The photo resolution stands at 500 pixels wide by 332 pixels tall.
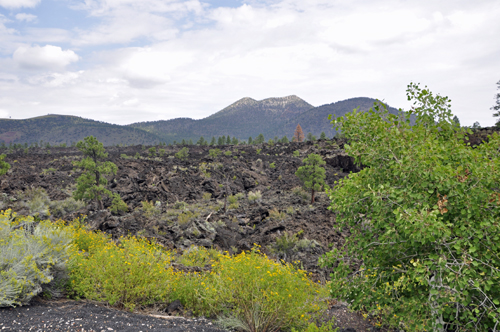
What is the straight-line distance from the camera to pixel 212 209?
20234mm

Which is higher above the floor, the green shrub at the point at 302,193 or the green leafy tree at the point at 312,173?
the green leafy tree at the point at 312,173

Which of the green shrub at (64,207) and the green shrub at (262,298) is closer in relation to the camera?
the green shrub at (262,298)

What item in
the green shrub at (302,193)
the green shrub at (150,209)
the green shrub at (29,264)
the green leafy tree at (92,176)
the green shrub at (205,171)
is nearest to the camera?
the green shrub at (29,264)

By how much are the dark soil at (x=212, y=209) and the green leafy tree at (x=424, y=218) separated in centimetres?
268

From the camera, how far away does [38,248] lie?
19.6 feet

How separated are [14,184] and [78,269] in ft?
76.1

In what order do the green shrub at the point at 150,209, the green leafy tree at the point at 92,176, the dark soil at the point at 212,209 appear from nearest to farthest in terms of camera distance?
the dark soil at the point at 212,209 < the green leafy tree at the point at 92,176 < the green shrub at the point at 150,209

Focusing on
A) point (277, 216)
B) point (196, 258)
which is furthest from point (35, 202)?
point (277, 216)

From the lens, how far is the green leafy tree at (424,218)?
344cm

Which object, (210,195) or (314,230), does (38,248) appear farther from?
(210,195)

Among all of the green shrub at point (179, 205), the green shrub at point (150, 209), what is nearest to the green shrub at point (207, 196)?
the green shrub at point (179, 205)

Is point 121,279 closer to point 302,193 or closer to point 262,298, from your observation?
point 262,298

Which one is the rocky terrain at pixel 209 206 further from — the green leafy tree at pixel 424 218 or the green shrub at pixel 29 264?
the green shrub at pixel 29 264

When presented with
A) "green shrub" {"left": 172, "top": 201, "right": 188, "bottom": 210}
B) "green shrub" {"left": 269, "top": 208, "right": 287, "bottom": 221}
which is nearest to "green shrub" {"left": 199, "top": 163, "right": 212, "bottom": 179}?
"green shrub" {"left": 172, "top": 201, "right": 188, "bottom": 210}
